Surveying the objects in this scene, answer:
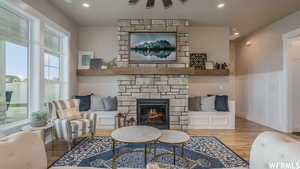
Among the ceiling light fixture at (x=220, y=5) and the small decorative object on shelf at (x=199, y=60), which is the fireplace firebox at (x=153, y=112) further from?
the ceiling light fixture at (x=220, y=5)

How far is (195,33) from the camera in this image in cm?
499

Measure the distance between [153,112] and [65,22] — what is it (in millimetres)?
3324

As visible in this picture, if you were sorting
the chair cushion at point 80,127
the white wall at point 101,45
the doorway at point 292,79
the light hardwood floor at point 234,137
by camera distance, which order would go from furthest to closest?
the white wall at point 101,45, the doorway at point 292,79, the chair cushion at point 80,127, the light hardwood floor at point 234,137

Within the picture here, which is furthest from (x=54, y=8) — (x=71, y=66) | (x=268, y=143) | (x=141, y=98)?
(x=268, y=143)

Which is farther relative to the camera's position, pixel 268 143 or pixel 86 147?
pixel 86 147

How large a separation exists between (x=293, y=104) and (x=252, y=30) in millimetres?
2520

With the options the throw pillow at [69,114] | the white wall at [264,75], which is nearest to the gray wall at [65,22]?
the throw pillow at [69,114]

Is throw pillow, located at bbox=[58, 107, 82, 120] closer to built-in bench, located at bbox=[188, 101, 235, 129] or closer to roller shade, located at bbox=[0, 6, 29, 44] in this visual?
roller shade, located at bbox=[0, 6, 29, 44]

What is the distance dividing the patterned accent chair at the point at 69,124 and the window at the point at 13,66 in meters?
0.51

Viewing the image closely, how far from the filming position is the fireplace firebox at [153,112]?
4500mm

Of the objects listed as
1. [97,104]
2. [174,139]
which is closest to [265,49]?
[174,139]

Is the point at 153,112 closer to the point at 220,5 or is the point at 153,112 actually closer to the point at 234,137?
the point at 234,137

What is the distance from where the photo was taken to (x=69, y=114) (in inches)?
135

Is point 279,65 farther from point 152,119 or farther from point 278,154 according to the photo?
point 278,154
